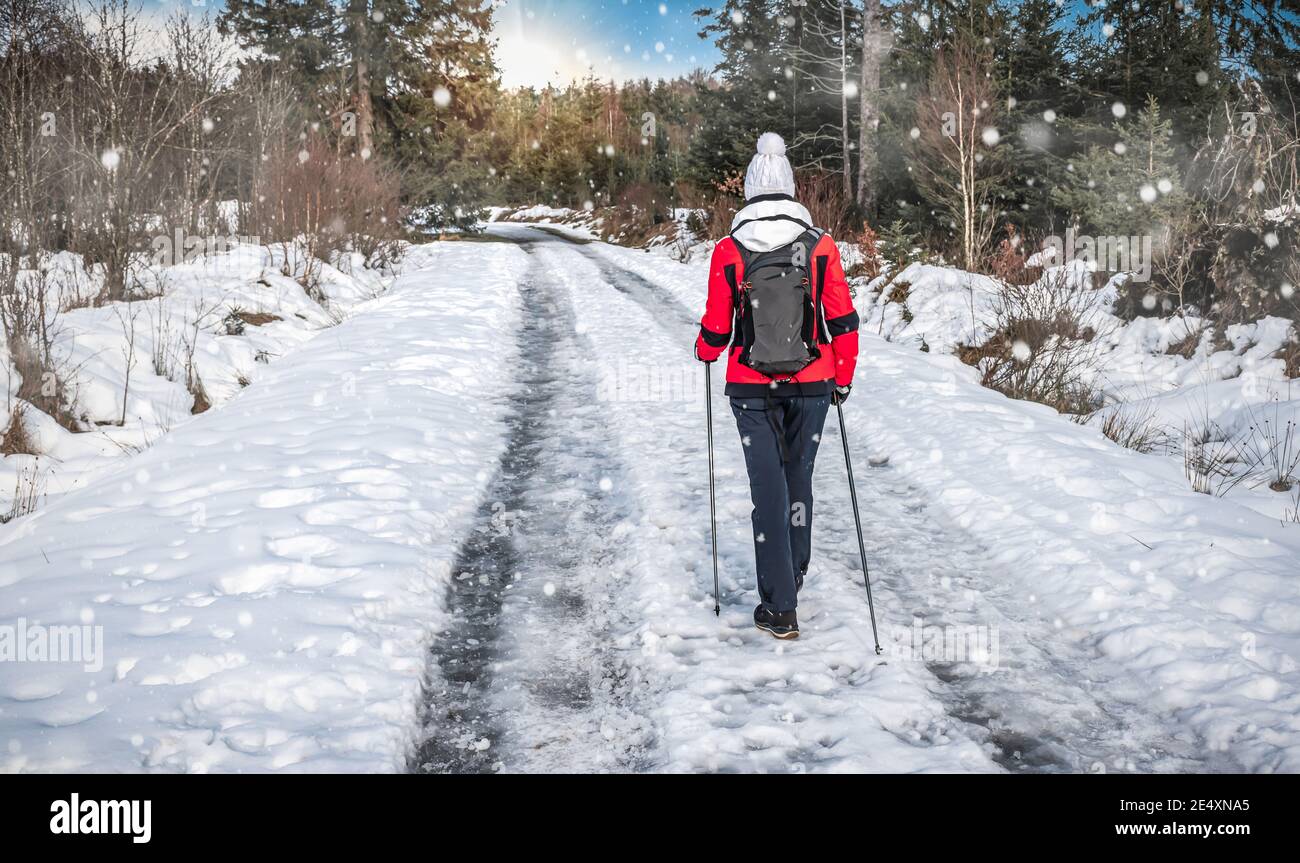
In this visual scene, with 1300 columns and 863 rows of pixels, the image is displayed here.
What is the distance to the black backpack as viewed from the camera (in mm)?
3670

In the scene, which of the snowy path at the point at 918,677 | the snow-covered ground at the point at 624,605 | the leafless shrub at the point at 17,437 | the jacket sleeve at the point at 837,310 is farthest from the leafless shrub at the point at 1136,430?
the leafless shrub at the point at 17,437

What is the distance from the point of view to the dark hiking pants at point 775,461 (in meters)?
Result: 3.82

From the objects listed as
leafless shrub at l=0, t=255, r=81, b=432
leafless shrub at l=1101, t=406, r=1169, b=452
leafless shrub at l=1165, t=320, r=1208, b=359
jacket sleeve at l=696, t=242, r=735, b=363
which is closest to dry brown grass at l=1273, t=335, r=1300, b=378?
leafless shrub at l=1165, t=320, r=1208, b=359

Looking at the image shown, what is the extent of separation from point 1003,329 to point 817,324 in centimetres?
686

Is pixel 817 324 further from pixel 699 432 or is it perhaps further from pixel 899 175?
pixel 899 175

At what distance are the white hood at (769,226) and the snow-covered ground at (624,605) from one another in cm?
190

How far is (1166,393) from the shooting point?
330 inches

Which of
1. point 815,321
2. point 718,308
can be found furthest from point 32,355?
point 815,321

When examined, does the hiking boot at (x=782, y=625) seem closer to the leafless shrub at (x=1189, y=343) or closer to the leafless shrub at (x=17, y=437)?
the leafless shrub at (x=17, y=437)

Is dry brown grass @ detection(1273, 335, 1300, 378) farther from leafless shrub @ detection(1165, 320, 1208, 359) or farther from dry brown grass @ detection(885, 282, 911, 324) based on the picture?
dry brown grass @ detection(885, 282, 911, 324)

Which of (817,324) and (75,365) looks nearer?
(817,324)

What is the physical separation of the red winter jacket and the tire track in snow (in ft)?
4.77

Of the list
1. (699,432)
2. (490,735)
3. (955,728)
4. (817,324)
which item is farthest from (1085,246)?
(490,735)
